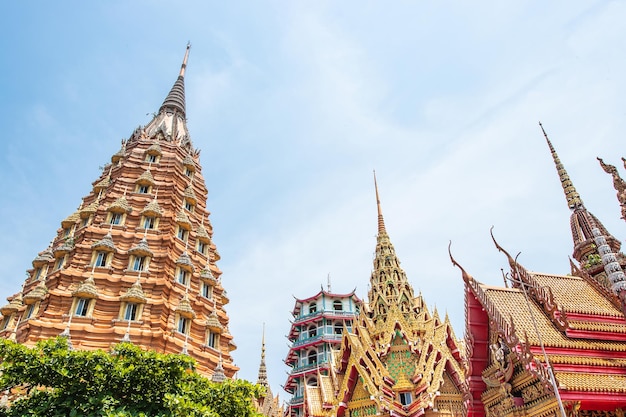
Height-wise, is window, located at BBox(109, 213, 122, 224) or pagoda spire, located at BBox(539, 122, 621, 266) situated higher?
window, located at BBox(109, 213, 122, 224)

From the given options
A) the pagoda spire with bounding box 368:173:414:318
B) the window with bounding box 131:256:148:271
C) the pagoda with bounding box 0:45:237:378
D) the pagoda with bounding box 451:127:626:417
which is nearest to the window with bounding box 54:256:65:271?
the pagoda with bounding box 0:45:237:378

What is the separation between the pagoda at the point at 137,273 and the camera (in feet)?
68.2

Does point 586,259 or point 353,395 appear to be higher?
point 586,259

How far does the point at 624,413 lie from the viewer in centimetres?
810

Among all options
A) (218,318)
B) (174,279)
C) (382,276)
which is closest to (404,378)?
(382,276)

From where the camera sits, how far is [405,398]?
22.0 metres

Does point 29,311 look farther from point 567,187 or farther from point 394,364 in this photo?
point 567,187

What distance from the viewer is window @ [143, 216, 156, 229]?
25.8 meters

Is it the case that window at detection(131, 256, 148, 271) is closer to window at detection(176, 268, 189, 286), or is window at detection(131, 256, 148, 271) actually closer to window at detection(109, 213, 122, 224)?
window at detection(176, 268, 189, 286)

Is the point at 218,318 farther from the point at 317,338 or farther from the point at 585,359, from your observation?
the point at 585,359

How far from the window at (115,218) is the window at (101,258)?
2501 millimetres

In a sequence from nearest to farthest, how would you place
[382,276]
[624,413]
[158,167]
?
[624,413] < [382,276] < [158,167]

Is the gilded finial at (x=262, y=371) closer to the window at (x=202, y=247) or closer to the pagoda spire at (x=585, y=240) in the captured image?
the window at (x=202, y=247)

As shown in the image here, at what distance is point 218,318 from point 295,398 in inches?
615
